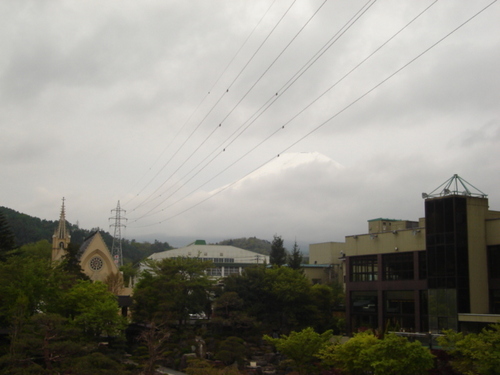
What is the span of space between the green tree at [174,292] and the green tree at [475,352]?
78.0 ft

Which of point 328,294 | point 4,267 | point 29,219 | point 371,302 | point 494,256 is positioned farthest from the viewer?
point 29,219

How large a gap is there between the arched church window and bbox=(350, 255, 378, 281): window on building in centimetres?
4418

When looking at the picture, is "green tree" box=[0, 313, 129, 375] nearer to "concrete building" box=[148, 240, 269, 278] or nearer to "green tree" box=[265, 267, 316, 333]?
→ "green tree" box=[265, 267, 316, 333]

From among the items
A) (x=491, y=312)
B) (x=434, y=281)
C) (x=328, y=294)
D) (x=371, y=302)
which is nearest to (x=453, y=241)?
(x=434, y=281)

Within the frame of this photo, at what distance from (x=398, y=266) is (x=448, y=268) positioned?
702 centimetres

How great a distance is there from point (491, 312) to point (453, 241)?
18.2ft

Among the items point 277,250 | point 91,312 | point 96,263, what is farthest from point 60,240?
point 91,312

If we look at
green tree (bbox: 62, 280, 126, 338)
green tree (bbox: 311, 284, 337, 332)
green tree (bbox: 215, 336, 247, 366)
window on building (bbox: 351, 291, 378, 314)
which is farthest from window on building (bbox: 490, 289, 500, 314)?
green tree (bbox: 62, 280, 126, 338)

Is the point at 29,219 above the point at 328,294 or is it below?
above

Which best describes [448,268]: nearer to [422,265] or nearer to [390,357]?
[422,265]

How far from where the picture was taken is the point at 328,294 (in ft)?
175

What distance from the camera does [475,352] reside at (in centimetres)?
2641

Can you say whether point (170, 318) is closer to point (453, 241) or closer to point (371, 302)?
point (371, 302)

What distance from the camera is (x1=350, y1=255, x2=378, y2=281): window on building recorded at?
1884 inches
